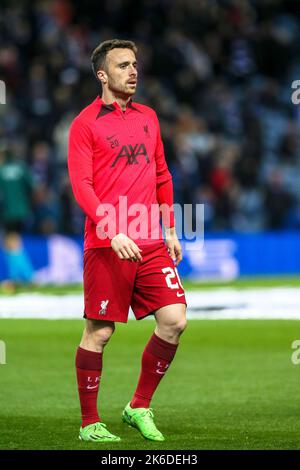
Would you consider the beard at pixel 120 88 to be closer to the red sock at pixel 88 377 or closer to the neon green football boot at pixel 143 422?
the red sock at pixel 88 377

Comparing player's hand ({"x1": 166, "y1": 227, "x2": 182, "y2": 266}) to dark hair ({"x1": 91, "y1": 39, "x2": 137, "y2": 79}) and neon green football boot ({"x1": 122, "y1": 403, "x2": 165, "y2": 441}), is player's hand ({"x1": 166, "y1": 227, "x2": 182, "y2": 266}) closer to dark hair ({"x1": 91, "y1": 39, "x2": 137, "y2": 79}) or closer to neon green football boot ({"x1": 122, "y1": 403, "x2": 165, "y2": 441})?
neon green football boot ({"x1": 122, "y1": 403, "x2": 165, "y2": 441})

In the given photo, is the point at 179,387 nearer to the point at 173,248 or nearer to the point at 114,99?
the point at 173,248

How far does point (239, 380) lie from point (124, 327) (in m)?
3.93

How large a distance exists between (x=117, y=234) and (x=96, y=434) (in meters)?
1.20

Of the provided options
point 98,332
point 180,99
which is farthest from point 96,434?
point 180,99

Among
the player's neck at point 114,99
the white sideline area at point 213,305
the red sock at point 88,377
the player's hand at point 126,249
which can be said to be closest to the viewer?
the player's hand at point 126,249

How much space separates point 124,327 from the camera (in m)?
13.8

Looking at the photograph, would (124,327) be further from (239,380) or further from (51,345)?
(239,380)

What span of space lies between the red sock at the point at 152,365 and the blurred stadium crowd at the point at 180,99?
11467 millimetres

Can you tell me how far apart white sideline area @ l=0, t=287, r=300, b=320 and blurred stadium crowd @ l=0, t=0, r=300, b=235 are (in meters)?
2.56

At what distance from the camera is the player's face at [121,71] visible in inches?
299

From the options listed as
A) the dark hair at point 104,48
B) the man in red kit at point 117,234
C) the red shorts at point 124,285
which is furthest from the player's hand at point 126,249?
the dark hair at point 104,48

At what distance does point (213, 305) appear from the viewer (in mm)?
15969
